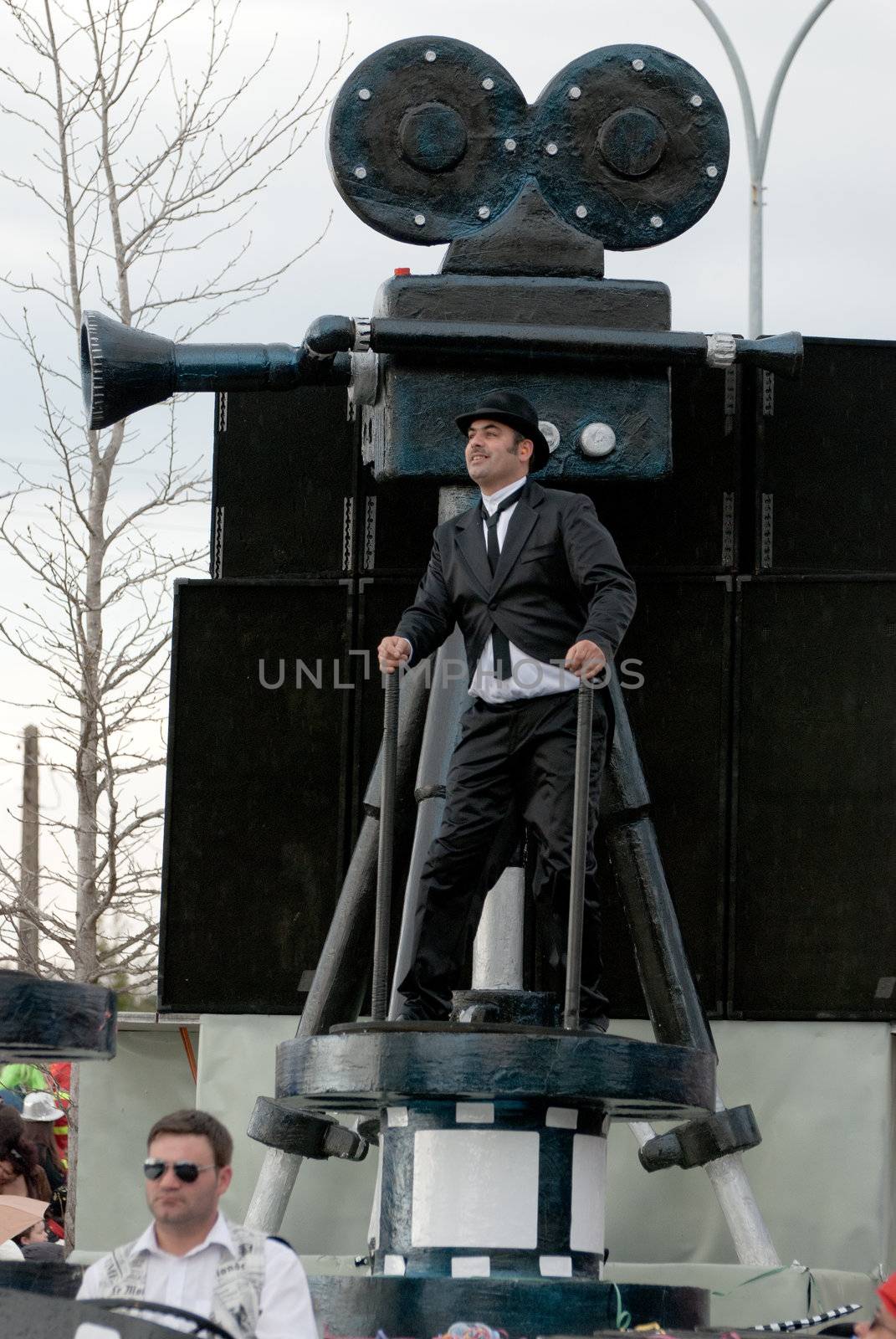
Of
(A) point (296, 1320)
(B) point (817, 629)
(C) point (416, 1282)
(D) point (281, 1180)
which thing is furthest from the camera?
(B) point (817, 629)

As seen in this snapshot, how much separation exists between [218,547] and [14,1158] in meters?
2.73

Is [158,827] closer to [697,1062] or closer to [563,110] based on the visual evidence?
[563,110]

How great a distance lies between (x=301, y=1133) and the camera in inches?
289

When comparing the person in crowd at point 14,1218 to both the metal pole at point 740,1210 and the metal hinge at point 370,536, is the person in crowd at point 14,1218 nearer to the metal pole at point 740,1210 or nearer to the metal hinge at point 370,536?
the metal pole at point 740,1210

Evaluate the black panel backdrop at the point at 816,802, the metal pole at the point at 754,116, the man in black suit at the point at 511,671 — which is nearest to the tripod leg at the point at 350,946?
the man in black suit at the point at 511,671

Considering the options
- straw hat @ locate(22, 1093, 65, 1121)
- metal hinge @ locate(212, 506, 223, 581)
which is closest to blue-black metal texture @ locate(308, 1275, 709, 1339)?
metal hinge @ locate(212, 506, 223, 581)

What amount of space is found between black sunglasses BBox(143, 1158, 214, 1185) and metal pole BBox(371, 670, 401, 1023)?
5.77 ft

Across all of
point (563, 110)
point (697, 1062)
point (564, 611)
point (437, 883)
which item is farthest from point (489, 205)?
point (697, 1062)

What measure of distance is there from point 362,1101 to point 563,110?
3570mm

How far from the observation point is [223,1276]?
4391mm

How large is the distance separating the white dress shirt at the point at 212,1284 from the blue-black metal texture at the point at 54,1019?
0.65 m

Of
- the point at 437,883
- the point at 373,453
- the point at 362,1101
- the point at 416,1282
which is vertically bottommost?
the point at 416,1282

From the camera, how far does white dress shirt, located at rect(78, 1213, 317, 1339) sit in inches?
170

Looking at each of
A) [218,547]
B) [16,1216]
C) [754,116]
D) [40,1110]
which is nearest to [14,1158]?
[16,1216]
